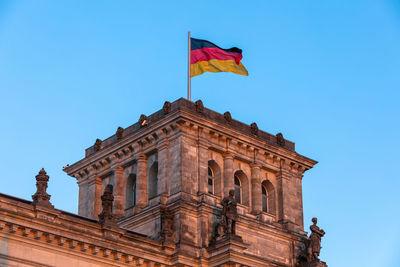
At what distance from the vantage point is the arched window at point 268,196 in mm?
47834

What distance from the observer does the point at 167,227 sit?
42.1m

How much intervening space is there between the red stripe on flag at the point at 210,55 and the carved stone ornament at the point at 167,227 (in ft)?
32.9

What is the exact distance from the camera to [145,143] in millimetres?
46500

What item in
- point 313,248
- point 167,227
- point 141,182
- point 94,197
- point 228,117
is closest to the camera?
point 167,227

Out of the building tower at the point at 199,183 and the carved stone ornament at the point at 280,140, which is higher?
the carved stone ornament at the point at 280,140

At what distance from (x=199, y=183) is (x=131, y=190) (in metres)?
5.09

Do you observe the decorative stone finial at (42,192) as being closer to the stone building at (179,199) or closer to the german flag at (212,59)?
the stone building at (179,199)

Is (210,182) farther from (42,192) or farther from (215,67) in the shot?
(42,192)

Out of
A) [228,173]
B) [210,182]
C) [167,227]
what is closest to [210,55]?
[228,173]

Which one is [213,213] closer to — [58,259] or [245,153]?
[245,153]

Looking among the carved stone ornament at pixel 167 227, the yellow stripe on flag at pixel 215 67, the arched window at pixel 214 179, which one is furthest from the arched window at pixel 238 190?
the yellow stripe on flag at pixel 215 67

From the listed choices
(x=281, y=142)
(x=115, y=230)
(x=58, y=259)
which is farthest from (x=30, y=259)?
(x=281, y=142)

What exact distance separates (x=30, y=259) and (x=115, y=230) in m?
4.95

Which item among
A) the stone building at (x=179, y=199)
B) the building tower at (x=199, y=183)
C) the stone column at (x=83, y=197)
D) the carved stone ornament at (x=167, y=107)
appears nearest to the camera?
the stone building at (x=179, y=199)
